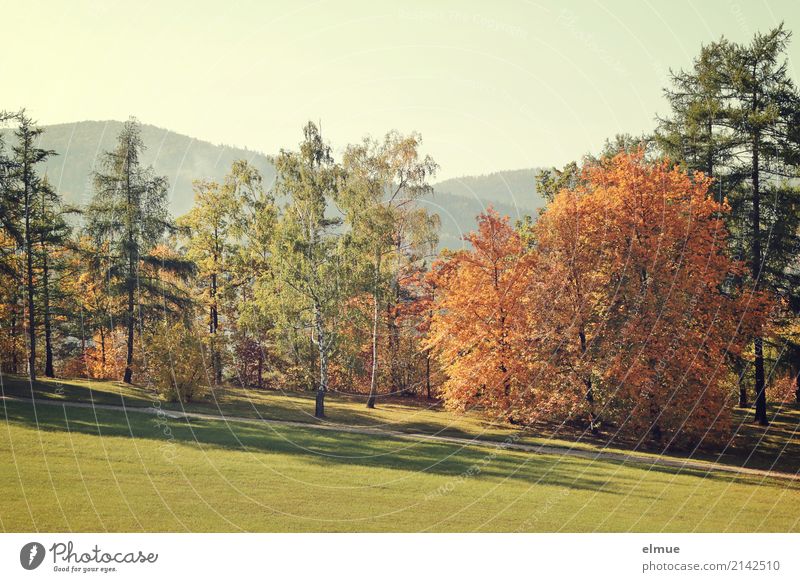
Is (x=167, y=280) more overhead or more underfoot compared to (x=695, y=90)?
more underfoot

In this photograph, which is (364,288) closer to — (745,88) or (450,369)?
(450,369)

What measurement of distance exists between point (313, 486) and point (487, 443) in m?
13.3

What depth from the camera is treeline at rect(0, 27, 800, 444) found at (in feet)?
113

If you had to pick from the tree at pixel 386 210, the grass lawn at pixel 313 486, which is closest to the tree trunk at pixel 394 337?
the tree at pixel 386 210

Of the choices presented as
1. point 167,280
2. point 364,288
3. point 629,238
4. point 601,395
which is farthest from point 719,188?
point 167,280

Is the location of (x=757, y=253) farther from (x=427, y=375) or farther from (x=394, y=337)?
(x=427, y=375)

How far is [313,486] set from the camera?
A: 21469 millimetres

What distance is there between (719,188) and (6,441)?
119 ft

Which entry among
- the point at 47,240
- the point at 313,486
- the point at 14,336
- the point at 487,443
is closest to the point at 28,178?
the point at 47,240

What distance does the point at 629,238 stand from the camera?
35.8 meters

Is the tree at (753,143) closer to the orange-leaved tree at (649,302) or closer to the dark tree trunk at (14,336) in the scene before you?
the orange-leaved tree at (649,302)
